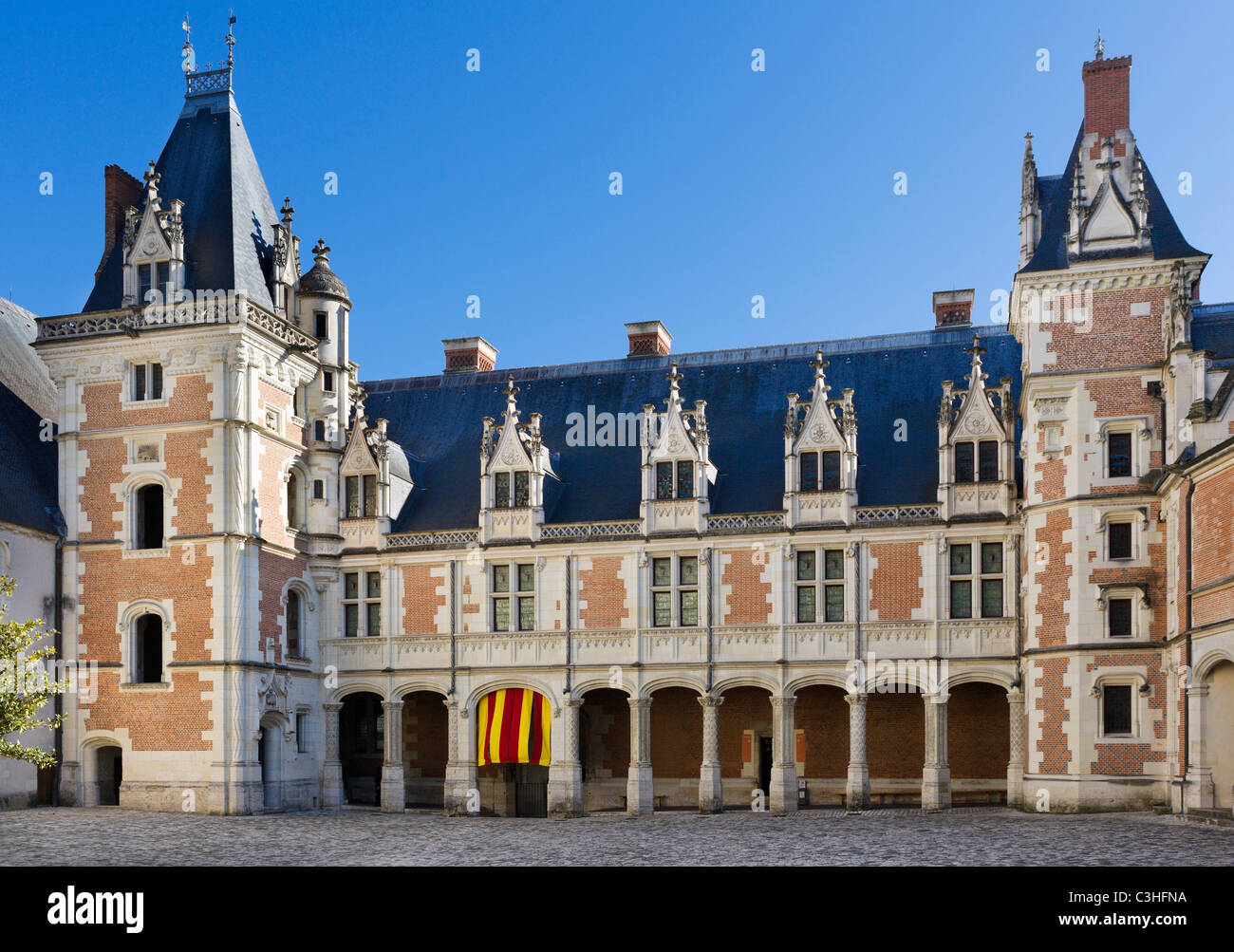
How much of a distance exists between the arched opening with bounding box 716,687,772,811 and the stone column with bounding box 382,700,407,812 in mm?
8038

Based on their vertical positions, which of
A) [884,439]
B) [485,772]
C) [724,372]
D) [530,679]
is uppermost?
[724,372]

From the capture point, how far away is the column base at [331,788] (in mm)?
32625

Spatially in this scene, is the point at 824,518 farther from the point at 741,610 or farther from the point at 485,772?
the point at 485,772

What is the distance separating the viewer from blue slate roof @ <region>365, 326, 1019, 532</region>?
107 feet

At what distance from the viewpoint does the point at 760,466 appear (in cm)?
3316

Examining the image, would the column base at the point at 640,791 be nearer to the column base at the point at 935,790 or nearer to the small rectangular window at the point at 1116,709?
the column base at the point at 935,790

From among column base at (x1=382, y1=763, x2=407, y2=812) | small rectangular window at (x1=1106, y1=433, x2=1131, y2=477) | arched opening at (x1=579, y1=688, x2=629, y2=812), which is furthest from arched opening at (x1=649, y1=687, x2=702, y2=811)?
small rectangular window at (x1=1106, y1=433, x2=1131, y2=477)

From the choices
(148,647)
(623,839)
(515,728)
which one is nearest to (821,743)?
(515,728)

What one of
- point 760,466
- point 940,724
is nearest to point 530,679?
point 760,466

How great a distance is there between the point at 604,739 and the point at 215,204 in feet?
56.0

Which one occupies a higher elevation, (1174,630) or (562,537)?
(562,537)

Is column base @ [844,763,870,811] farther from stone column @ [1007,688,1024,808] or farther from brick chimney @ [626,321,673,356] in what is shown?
brick chimney @ [626,321,673,356]

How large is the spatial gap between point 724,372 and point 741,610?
26.2ft

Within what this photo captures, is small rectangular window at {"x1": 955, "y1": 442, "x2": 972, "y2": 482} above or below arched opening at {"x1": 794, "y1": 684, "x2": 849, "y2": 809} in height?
above
